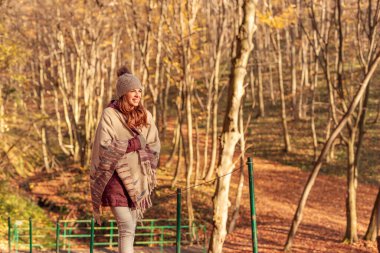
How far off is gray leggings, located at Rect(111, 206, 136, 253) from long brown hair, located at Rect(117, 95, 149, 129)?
28.9 inches

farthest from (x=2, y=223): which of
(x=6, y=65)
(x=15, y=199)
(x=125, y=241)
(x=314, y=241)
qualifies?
(x=125, y=241)

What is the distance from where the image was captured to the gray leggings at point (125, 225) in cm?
521

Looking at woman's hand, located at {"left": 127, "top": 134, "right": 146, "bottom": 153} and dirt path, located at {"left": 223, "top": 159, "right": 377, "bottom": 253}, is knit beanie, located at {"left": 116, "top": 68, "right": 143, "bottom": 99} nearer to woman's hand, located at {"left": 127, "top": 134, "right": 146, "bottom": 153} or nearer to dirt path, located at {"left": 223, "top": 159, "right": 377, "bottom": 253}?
woman's hand, located at {"left": 127, "top": 134, "right": 146, "bottom": 153}

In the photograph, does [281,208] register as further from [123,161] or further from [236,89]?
[123,161]

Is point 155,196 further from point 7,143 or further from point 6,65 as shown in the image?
point 6,65

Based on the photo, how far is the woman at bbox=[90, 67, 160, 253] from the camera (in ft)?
16.8

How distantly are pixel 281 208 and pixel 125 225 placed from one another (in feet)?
66.2

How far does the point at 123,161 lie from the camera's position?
519 cm

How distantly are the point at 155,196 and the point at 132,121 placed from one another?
64.1 ft

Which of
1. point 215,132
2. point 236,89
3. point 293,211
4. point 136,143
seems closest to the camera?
point 136,143

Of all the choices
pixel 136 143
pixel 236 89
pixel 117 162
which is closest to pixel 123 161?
pixel 117 162

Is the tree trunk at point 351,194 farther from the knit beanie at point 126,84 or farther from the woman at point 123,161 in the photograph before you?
the knit beanie at point 126,84

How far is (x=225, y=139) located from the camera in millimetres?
10602

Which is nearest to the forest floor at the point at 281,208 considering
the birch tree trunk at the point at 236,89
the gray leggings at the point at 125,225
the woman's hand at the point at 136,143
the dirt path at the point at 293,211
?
the dirt path at the point at 293,211
